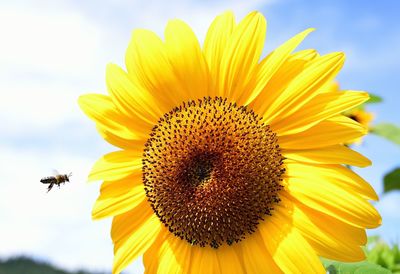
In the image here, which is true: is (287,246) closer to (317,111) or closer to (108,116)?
(317,111)

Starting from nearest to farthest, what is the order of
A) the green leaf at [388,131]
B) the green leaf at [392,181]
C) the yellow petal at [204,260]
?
the yellow petal at [204,260]
the green leaf at [392,181]
the green leaf at [388,131]

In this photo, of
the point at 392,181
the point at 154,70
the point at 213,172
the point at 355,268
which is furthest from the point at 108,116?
the point at 392,181

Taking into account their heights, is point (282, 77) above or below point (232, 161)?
above

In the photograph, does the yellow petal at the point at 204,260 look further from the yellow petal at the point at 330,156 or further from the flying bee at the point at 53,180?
the flying bee at the point at 53,180

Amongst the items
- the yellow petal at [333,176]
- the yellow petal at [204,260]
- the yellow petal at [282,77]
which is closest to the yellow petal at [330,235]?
the yellow petal at [333,176]

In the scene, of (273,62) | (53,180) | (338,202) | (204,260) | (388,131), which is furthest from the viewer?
(388,131)

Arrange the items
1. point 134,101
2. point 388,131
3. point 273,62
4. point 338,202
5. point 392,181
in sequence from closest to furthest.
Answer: point 338,202 → point 273,62 → point 134,101 → point 392,181 → point 388,131
